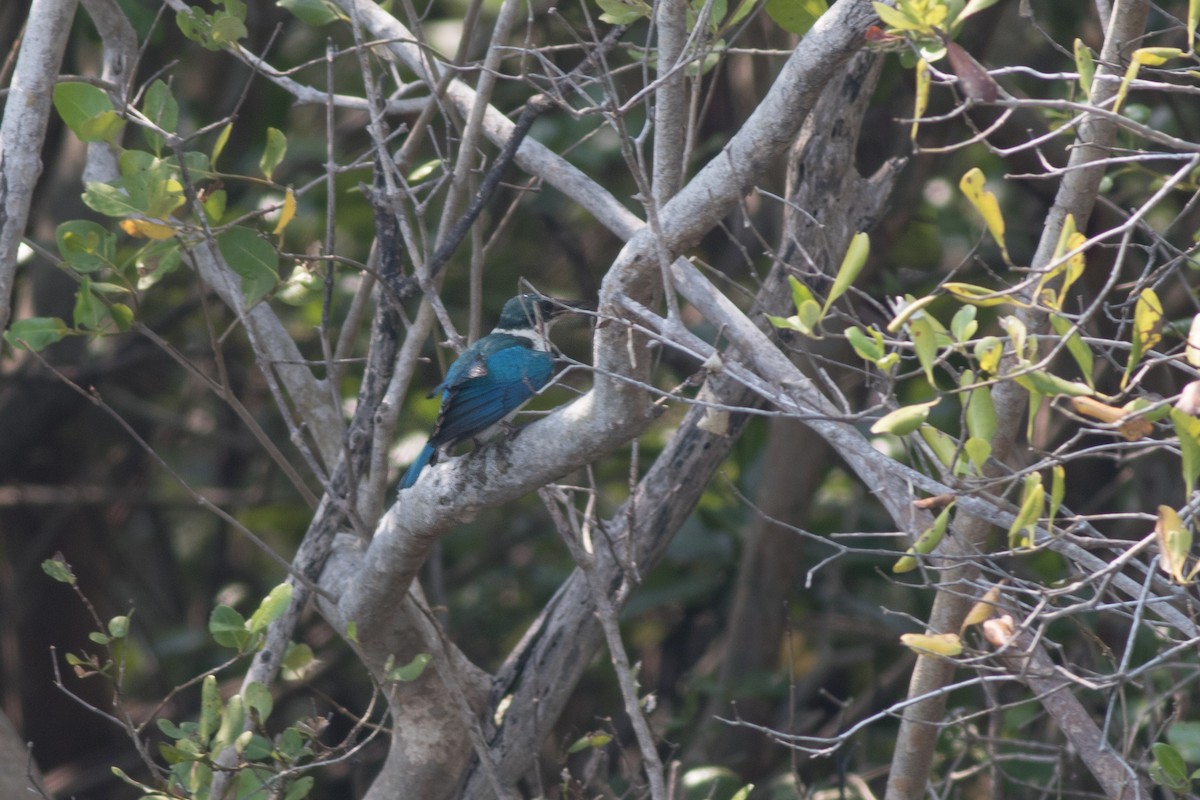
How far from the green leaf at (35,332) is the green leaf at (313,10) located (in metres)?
0.91

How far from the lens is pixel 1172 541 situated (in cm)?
173

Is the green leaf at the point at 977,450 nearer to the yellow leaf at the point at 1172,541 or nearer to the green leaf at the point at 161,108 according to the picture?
the yellow leaf at the point at 1172,541

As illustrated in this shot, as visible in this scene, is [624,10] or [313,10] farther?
[313,10]

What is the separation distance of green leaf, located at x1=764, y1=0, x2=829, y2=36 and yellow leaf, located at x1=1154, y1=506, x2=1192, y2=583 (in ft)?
4.98

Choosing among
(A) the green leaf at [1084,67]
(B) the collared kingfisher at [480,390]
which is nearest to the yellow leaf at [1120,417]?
(A) the green leaf at [1084,67]

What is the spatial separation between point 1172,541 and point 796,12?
1.61 meters

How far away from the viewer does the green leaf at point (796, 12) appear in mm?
2871

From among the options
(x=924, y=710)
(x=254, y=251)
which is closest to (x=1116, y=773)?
(x=924, y=710)

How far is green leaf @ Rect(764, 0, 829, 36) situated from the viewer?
A: 9.42 ft

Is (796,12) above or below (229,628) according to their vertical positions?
above

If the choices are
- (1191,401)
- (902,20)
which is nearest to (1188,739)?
(1191,401)

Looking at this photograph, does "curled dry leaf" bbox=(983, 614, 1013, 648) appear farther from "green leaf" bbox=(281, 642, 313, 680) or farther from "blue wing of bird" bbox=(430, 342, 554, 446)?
"green leaf" bbox=(281, 642, 313, 680)

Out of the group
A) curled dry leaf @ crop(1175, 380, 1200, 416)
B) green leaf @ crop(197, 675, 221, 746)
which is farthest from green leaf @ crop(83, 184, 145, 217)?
curled dry leaf @ crop(1175, 380, 1200, 416)

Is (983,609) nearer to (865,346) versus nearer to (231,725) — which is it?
(865,346)
